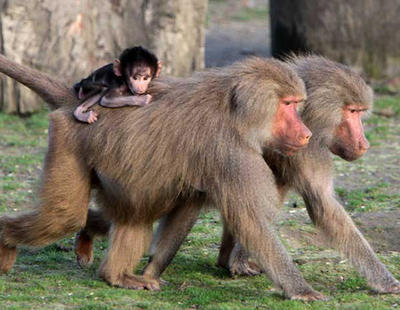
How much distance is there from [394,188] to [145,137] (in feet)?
9.91

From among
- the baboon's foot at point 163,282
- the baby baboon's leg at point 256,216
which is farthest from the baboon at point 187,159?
the baboon's foot at point 163,282

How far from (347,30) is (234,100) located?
5.64 m

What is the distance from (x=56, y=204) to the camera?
4.96m

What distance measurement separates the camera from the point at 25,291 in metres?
4.84

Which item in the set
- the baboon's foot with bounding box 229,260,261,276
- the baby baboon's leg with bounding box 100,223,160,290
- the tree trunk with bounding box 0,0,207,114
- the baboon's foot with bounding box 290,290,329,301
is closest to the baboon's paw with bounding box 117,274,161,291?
the baby baboon's leg with bounding box 100,223,160,290

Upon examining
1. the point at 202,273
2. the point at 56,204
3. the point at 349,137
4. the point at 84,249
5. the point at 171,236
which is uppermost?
the point at 349,137

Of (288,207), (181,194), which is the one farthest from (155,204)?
(288,207)

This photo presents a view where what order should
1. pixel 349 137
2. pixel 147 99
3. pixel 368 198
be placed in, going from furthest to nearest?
pixel 368 198, pixel 349 137, pixel 147 99

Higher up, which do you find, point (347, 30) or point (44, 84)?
point (44, 84)

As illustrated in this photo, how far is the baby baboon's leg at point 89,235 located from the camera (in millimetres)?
5555

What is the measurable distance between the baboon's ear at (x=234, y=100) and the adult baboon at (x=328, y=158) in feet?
1.41

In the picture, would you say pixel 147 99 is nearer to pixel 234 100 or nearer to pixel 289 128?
pixel 234 100

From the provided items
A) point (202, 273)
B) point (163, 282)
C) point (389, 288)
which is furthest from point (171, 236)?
point (389, 288)

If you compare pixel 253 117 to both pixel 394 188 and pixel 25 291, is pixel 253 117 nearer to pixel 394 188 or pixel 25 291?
pixel 25 291
